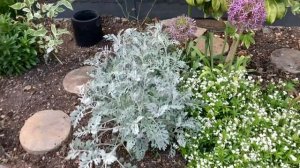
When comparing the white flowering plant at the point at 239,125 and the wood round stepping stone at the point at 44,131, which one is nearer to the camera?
the white flowering plant at the point at 239,125

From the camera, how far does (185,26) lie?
2.54 metres

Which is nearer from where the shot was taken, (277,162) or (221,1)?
(277,162)

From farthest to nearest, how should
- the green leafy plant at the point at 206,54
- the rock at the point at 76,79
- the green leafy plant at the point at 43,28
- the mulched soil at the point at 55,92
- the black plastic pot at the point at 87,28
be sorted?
1. the black plastic pot at the point at 87,28
2. the green leafy plant at the point at 43,28
3. the rock at the point at 76,79
4. the green leafy plant at the point at 206,54
5. the mulched soil at the point at 55,92

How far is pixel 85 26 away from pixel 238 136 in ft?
5.08

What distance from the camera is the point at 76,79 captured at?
300cm

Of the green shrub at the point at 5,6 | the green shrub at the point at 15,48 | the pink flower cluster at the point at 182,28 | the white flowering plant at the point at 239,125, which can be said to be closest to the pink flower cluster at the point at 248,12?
the pink flower cluster at the point at 182,28

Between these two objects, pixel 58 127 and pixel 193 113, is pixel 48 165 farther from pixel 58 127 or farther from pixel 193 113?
pixel 193 113

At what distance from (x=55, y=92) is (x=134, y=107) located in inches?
34.0

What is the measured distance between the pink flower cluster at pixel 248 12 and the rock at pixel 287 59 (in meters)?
0.75

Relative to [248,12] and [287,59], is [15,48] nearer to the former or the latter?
[248,12]

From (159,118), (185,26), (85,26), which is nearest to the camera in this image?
(159,118)

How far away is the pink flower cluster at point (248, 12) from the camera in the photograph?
90.7 inches

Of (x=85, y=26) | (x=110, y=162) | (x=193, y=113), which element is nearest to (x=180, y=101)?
(x=193, y=113)

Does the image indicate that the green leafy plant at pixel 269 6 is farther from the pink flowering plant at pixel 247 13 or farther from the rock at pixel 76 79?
the rock at pixel 76 79
